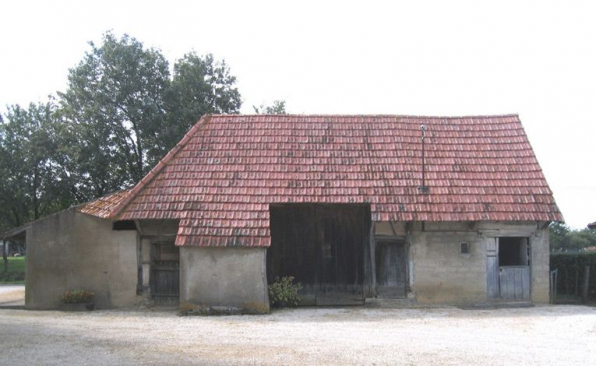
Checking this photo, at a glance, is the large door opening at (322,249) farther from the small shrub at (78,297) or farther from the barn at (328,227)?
the small shrub at (78,297)

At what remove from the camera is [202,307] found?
1501 cm

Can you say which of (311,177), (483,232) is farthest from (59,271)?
(483,232)

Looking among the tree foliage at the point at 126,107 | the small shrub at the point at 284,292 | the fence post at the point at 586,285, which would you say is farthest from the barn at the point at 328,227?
the tree foliage at the point at 126,107

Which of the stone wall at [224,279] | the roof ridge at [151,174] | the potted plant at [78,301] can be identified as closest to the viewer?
the stone wall at [224,279]

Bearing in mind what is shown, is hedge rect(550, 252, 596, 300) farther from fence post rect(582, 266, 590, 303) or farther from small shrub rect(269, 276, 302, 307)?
small shrub rect(269, 276, 302, 307)

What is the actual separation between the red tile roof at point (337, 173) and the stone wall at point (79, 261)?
4.22 ft

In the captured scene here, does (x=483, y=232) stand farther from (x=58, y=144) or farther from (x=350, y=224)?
(x=58, y=144)

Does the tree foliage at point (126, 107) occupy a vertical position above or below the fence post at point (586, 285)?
above

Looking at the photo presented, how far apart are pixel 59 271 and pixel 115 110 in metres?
12.9

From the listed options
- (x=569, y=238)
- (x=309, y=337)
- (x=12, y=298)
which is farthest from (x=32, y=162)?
A: (x=569, y=238)

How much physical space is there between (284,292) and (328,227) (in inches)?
88.5

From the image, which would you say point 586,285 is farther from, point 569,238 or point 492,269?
point 569,238

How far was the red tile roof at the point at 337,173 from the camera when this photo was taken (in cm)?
1572

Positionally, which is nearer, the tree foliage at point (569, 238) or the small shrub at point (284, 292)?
the small shrub at point (284, 292)
